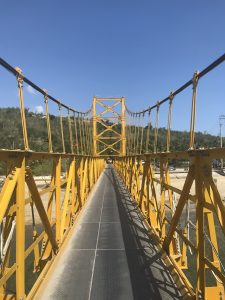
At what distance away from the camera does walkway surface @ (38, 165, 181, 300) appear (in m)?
2.86

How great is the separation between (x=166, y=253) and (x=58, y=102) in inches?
98.0

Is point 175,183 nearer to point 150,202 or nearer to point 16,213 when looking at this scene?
point 150,202

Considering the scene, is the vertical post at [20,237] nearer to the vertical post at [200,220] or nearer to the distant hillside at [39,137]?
the vertical post at [200,220]

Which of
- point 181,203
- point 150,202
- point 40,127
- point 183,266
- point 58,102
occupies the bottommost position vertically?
point 183,266

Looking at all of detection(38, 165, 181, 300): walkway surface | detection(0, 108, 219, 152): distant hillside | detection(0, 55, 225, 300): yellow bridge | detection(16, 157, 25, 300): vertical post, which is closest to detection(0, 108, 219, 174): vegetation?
detection(0, 108, 219, 152): distant hillside

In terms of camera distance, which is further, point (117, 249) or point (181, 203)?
point (117, 249)

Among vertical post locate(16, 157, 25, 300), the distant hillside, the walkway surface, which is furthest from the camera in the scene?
the distant hillside

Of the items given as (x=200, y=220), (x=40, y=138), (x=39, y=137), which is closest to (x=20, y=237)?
(x=200, y=220)

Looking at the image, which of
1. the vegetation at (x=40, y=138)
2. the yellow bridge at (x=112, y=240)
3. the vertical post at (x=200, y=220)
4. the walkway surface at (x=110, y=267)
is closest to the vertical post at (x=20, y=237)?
the yellow bridge at (x=112, y=240)

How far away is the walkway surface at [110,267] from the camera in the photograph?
9.39 feet

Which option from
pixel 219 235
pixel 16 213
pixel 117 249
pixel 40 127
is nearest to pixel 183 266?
pixel 117 249

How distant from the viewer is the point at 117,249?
4109mm

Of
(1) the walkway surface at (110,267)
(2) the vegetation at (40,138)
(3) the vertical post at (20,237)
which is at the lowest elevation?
(1) the walkway surface at (110,267)

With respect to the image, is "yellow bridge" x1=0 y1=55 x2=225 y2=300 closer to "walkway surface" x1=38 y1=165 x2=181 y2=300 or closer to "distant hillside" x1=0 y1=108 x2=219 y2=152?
"walkway surface" x1=38 y1=165 x2=181 y2=300
